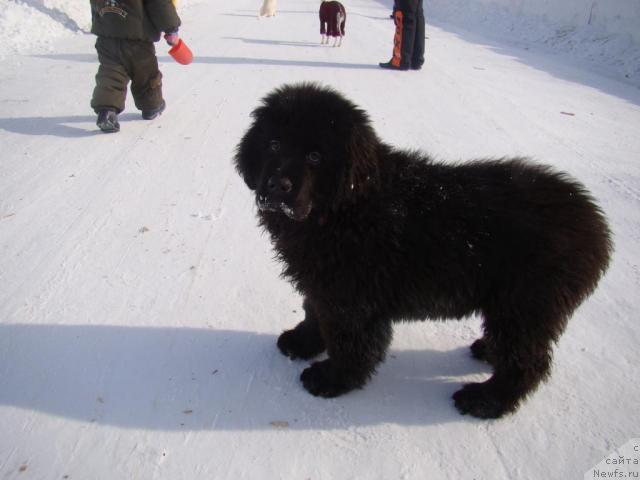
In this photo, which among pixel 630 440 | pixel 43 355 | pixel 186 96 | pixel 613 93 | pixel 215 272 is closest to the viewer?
pixel 630 440

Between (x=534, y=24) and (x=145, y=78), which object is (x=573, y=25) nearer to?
(x=534, y=24)

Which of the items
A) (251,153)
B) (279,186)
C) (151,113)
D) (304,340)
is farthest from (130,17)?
(304,340)

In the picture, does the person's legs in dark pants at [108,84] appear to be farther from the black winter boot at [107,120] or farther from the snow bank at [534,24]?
the snow bank at [534,24]

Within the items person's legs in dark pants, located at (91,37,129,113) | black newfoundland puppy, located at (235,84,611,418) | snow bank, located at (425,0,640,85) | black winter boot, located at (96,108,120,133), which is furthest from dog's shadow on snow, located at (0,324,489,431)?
snow bank, located at (425,0,640,85)

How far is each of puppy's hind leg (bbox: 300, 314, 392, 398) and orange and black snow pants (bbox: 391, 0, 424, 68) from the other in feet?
24.7

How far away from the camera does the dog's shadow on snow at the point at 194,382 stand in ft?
6.96

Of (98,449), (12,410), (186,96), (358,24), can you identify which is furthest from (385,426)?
(358,24)

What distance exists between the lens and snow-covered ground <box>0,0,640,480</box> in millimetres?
1957

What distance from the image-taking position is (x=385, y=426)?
2121 mm

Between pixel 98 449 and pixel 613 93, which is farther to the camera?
pixel 613 93

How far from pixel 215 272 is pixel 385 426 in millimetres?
1644

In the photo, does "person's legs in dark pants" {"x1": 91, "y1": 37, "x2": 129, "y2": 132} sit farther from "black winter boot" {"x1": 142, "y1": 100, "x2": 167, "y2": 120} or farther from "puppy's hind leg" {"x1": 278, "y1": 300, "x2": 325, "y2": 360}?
"puppy's hind leg" {"x1": 278, "y1": 300, "x2": 325, "y2": 360}

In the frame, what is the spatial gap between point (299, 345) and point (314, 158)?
1.17m

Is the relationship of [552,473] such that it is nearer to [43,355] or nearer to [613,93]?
[43,355]
